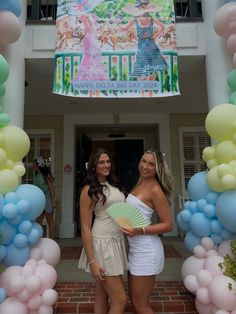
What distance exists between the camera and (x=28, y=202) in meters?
2.71

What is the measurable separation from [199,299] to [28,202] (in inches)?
65.7

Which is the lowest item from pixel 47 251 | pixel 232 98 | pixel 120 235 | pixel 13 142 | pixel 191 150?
pixel 47 251

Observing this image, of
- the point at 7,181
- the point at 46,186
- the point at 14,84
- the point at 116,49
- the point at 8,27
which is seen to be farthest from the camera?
the point at 46,186

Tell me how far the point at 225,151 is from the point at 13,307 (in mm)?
2214

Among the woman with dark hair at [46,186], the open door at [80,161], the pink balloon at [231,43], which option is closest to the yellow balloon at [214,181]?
the pink balloon at [231,43]

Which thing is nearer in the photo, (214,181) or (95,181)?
(95,181)

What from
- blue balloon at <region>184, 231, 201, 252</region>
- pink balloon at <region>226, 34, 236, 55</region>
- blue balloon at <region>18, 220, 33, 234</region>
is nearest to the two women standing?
blue balloon at <region>18, 220, 33, 234</region>

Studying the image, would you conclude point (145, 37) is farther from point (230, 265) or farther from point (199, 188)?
point (230, 265)

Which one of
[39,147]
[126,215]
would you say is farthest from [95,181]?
[39,147]

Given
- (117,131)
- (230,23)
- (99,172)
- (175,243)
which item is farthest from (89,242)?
(117,131)

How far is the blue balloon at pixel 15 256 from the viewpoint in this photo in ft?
8.88

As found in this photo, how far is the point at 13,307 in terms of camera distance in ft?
8.24

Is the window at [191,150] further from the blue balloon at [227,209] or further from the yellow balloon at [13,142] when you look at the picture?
the yellow balloon at [13,142]

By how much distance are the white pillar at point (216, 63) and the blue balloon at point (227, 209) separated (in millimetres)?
1133
